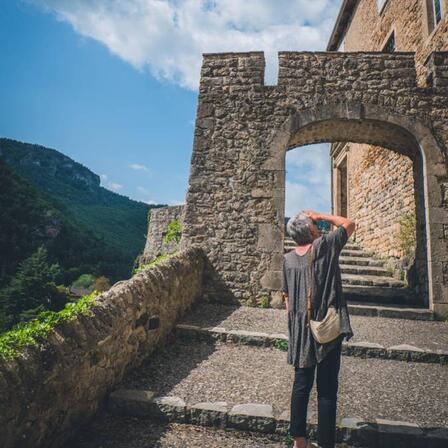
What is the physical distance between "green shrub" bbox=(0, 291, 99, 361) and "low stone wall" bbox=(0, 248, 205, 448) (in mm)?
46

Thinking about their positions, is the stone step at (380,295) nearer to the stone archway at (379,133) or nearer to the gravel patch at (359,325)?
the stone archway at (379,133)

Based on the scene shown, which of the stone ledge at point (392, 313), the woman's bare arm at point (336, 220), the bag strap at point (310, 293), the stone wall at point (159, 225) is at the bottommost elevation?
the stone ledge at point (392, 313)

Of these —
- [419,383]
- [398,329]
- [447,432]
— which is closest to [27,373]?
[447,432]

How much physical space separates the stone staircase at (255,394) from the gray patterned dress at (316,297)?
741mm

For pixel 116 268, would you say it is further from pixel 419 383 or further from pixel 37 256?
pixel 419 383

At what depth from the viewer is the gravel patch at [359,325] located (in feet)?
14.4

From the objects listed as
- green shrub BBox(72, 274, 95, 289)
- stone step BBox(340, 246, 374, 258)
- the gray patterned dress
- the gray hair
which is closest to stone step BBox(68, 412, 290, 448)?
the gray patterned dress

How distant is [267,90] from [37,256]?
18083 mm

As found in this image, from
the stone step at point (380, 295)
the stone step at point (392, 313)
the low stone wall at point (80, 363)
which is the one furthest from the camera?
the stone step at point (380, 295)

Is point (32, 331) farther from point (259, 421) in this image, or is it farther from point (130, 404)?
point (259, 421)

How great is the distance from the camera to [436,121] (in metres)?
6.15

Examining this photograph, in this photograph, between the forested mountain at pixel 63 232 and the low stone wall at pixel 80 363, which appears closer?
the low stone wall at pixel 80 363

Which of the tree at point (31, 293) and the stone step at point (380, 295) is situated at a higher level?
the stone step at point (380, 295)

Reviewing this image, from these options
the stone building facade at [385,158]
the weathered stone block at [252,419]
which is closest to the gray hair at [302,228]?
the weathered stone block at [252,419]
